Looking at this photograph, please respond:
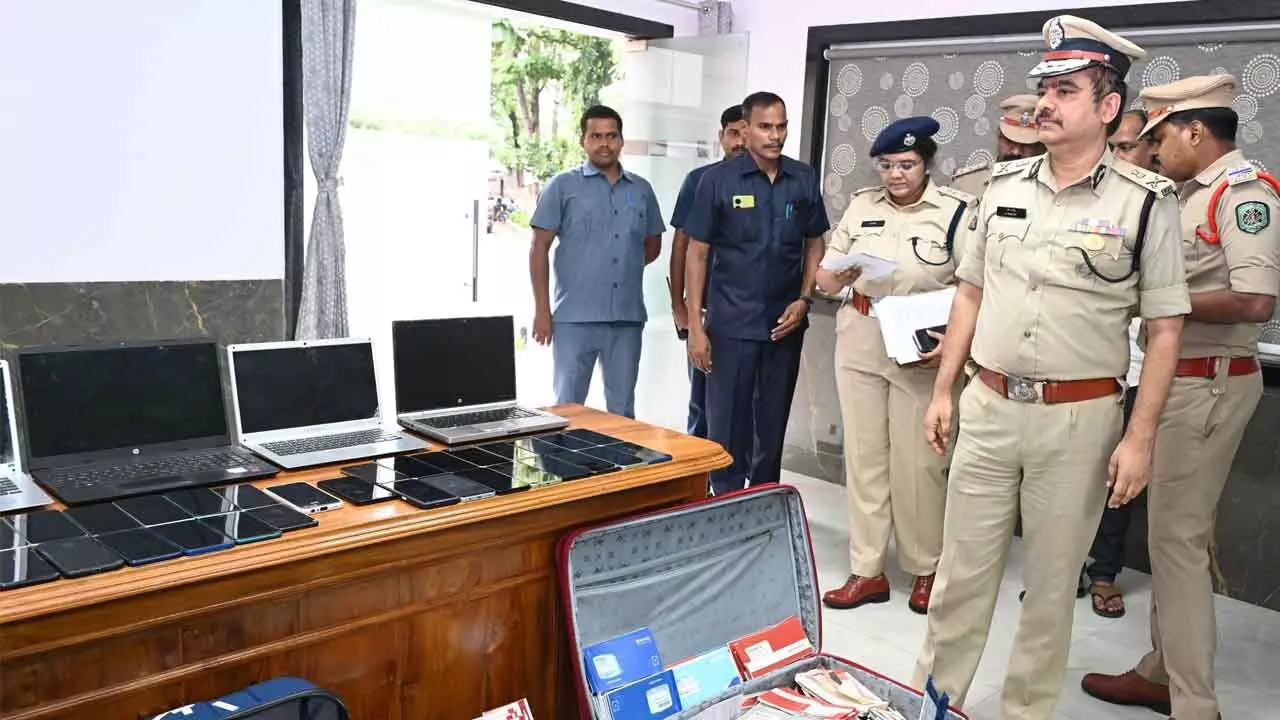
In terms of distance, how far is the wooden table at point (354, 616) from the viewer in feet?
4.38

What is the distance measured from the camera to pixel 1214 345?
244 cm

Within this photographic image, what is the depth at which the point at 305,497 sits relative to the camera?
5.57 ft

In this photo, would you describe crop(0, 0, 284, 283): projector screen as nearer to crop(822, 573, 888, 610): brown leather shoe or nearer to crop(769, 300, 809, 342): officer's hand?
crop(769, 300, 809, 342): officer's hand

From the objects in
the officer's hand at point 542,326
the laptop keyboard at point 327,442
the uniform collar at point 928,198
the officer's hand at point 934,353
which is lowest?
the laptop keyboard at point 327,442

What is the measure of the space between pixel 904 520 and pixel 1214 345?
1.13 metres

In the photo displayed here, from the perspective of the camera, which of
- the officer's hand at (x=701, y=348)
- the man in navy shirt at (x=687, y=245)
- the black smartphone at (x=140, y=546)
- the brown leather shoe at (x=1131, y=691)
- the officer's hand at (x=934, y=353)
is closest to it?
the black smartphone at (x=140, y=546)

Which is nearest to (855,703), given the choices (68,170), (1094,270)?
(1094,270)

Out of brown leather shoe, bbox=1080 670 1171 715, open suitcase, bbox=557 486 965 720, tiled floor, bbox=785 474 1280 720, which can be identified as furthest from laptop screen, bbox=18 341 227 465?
brown leather shoe, bbox=1080 670 1171 715

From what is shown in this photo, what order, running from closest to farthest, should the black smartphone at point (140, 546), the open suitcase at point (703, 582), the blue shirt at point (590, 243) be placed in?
the black smartphone at point (140, 546), the open suitcase at point (703, 582), the blue shirt at point (590, 243)

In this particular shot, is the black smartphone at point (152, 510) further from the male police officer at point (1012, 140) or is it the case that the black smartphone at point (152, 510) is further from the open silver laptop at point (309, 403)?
the male police officer at point (1012, 140)

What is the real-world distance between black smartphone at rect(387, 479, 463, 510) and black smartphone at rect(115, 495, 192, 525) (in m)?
0.35

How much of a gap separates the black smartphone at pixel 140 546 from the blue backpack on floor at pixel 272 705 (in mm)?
226

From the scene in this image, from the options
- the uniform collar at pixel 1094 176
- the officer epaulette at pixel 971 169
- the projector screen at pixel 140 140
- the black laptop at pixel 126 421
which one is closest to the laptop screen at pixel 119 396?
the black laptop at pixel 126 421

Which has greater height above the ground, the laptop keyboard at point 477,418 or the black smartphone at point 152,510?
the laptop keyboard at point 477,418
